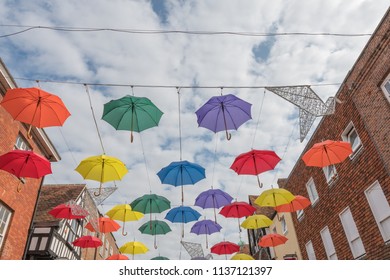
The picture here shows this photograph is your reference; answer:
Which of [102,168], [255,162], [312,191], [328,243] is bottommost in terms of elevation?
[328,243]

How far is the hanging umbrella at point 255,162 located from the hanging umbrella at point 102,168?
393cm

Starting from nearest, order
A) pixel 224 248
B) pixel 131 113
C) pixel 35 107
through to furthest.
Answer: pixel 35 107 < pixel 131 113 < pixel 224 248

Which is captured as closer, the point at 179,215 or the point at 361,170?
the point at 361,170

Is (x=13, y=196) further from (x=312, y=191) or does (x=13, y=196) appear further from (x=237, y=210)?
(x=312, y=191)

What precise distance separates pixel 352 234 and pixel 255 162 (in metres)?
5.98

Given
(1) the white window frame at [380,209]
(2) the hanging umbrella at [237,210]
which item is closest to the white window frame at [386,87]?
(1) the white window frame at [380,209]

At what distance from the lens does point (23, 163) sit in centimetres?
857

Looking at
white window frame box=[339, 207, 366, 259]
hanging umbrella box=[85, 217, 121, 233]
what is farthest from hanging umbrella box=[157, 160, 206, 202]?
white window frame box=[339, 207, 366, 259]

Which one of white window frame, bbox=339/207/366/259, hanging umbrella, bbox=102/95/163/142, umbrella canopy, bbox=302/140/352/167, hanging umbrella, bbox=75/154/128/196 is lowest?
white window frame, bbox=339/207/366/259

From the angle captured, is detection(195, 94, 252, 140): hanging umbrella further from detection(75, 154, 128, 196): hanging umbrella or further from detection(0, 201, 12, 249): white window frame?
detection(0, 201, 12, 249): white window frame

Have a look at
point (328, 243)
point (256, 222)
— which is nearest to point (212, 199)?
point (256, 222)

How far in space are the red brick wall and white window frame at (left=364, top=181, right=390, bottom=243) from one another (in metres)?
14.9

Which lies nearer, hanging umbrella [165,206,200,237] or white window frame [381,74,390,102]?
white window frame [381,74,390,102]

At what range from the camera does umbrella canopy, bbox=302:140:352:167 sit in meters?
8.76
